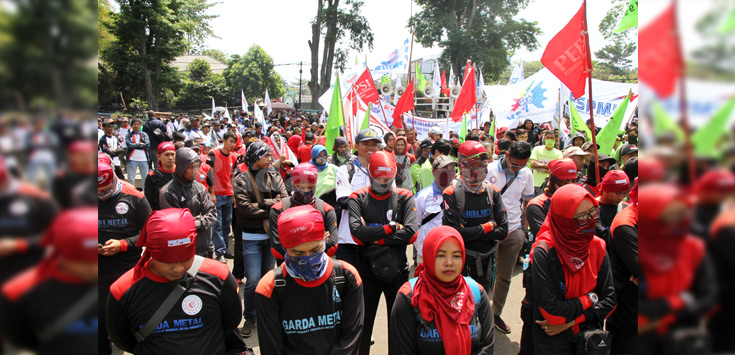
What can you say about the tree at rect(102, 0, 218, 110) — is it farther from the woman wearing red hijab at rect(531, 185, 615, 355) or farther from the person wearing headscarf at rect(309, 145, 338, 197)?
the woman wearing red hijab at rect(531, 185, 615, 355)

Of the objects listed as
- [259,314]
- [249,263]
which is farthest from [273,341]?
[249,263]

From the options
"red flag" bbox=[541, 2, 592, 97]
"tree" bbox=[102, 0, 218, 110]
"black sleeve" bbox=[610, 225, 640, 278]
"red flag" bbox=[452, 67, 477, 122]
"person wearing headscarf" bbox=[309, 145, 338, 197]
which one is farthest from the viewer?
"tree" bbox=[102, 0, 218, 110]

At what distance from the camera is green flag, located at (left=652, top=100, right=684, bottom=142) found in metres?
0.53

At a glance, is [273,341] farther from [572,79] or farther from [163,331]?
[572,79]

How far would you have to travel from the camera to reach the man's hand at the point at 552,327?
263 cm

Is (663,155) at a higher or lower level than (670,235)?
higher

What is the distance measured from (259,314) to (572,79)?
13.2 ft

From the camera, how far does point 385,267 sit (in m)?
3.39

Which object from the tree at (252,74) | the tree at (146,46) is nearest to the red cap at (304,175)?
the tree at (146,46)

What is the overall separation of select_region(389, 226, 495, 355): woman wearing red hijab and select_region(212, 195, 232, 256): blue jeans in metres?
4.23

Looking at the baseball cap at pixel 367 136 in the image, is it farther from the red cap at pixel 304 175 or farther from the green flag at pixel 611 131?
the green flag at pixel 611 131

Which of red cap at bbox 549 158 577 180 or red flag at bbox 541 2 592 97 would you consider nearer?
red cap at bbox 549 158 577 180

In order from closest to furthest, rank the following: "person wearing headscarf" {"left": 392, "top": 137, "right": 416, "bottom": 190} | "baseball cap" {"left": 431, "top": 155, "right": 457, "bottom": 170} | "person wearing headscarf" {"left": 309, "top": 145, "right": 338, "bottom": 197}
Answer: "baseball cap" {"left": 431, "top": 155, "right": 457, "bottom": 170} < "person wearing headscarf" {"left": 309, "top": 145, "right": 338, "bottom": 197} < "person wearing headscarf" {"left": 392, "top": 137, "right": 416, "bottom": 190}

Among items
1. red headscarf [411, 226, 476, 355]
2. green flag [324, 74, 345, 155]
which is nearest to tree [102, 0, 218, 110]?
green flag [324, 74, 345, 155]
